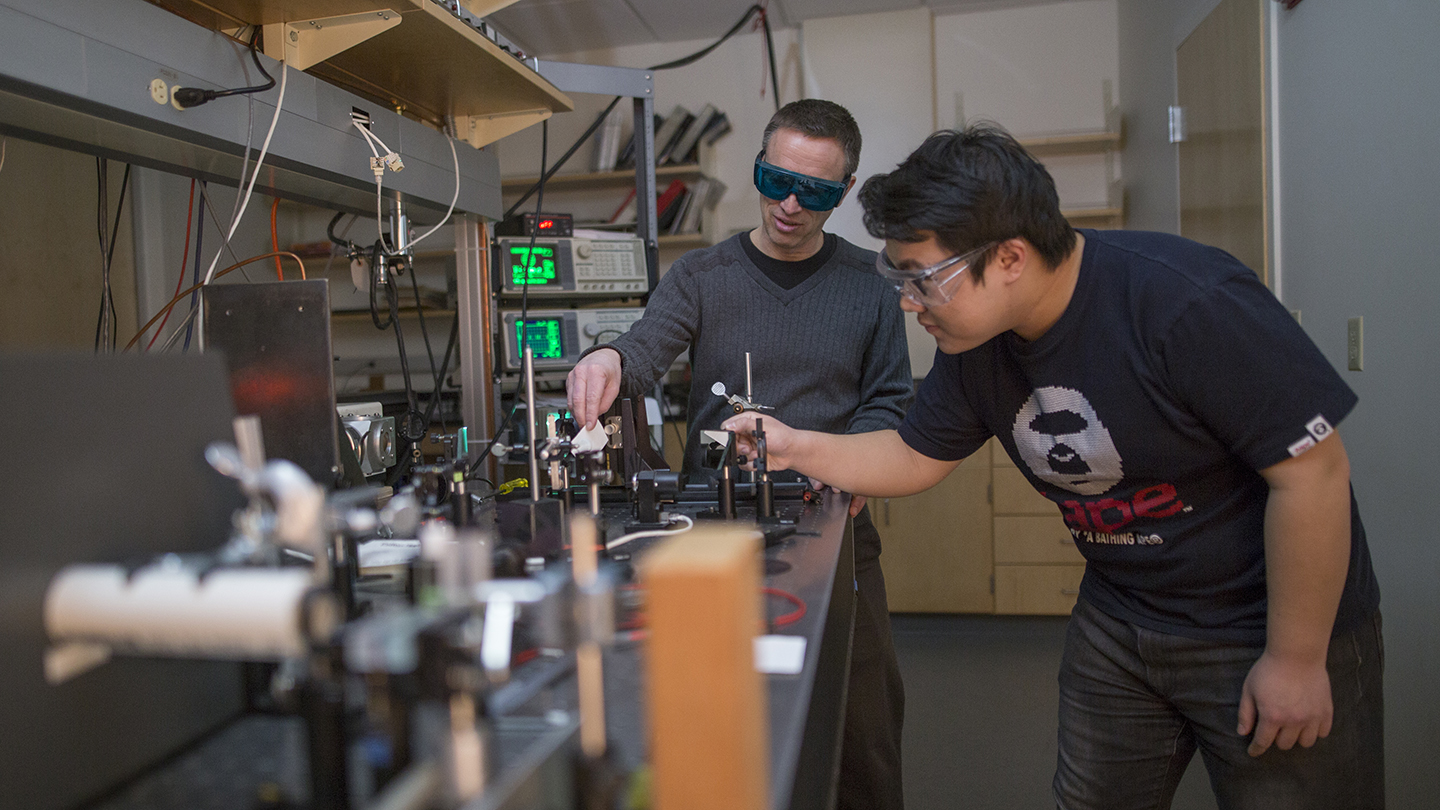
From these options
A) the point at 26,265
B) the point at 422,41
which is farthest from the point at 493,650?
the point at 26,265

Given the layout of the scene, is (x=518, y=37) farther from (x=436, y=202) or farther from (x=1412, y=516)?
(x=1412, y=516)

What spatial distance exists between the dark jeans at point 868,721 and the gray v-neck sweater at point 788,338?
258mm

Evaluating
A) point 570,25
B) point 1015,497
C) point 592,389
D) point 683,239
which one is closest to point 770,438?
point 592,389

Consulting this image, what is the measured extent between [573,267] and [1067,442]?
178 cm

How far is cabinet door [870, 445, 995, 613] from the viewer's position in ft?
11.8

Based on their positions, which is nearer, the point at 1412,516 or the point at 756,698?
the point at 756,698

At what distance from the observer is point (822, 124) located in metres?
1.69

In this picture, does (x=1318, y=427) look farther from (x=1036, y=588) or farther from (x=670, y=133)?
(x=670, y=133)

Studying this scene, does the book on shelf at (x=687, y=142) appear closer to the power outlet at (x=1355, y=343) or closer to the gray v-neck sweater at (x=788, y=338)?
the gray v-neck sweater at (x=788, y=338)

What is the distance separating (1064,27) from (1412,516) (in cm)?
294

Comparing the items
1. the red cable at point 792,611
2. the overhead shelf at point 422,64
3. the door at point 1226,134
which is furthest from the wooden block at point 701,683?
the door at point 1226,134

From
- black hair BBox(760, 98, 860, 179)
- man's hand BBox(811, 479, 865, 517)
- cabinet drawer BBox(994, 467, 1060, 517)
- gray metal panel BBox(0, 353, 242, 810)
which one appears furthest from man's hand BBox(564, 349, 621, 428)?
cabinet drawer BBox(994, 467, 1060, 517)

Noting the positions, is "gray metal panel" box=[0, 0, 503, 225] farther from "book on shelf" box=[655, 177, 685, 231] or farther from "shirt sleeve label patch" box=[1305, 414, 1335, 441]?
"book on shelf" box=[655, 177, 685, 231]

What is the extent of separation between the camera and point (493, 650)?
1.64ft
